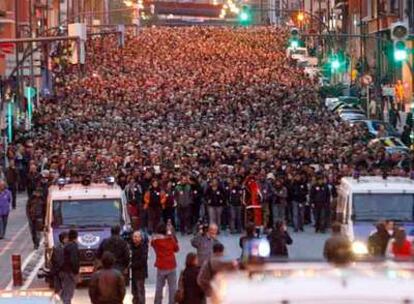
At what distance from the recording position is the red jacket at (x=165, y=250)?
65.7ft

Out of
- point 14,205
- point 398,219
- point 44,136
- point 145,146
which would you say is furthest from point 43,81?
point 398,219

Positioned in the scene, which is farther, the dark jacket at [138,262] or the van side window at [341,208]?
the van side window at [341,208]

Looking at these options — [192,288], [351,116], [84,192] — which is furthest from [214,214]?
[351,116]

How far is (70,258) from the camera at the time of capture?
1989 cm

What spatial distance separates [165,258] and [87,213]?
4.79m

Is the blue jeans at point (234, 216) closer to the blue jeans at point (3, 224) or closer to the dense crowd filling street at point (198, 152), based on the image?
the dense crowd filling street at point (198, 152)

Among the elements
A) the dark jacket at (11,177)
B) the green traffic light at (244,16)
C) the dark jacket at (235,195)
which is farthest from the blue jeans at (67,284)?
the green traffic light at (244,16)

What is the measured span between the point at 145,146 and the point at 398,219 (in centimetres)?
2499

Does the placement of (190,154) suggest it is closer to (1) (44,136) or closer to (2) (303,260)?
(1) (44,136)

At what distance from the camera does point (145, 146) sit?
49.0m

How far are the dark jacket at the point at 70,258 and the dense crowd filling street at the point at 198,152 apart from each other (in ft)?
1.27

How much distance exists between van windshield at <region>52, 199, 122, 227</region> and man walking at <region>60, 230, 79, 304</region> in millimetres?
4389

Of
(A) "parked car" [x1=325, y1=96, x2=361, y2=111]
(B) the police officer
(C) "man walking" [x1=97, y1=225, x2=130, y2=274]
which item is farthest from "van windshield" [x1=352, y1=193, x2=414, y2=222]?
(A) "parked car" [x1=325, y1=96, x2=361, y2=111]

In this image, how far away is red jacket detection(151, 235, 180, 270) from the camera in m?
20.0
